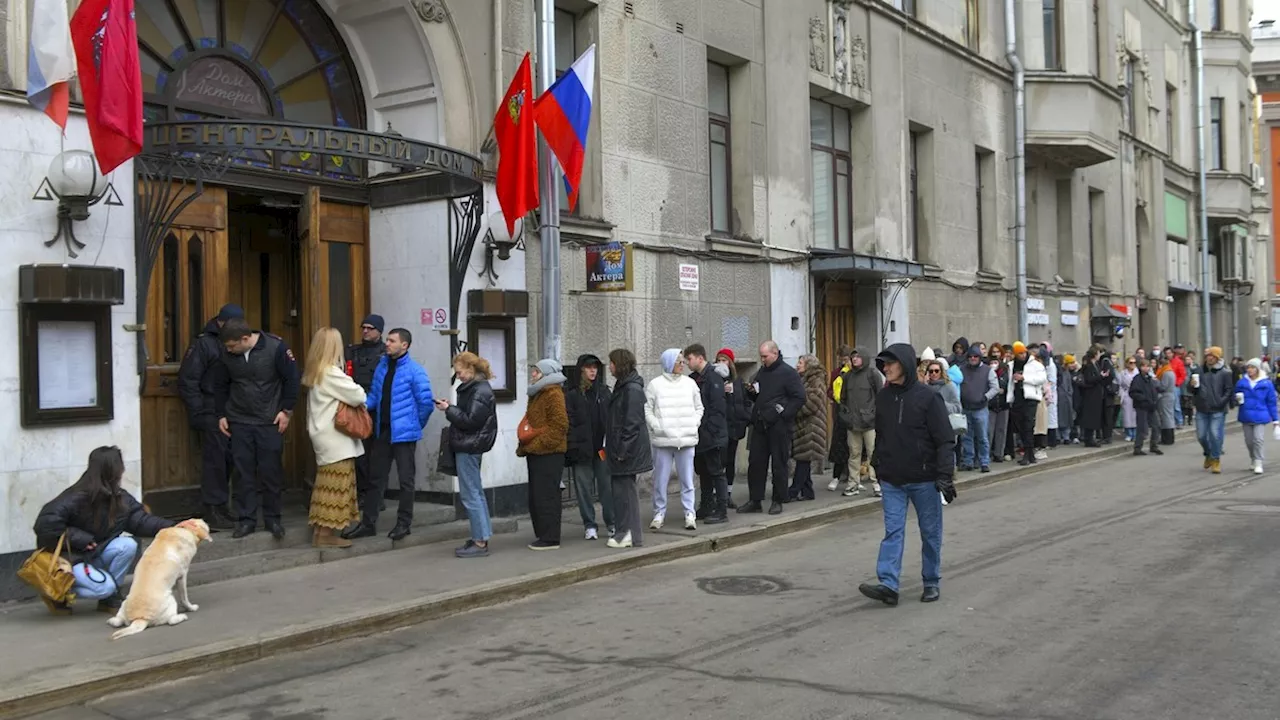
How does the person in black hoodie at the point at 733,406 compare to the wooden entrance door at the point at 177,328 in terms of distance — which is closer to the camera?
the wooden entrance door at the point at 177,328

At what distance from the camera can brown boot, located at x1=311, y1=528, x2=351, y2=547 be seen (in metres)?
9.91

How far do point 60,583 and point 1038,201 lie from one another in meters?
23.7

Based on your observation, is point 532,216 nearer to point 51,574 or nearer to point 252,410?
point 252,410

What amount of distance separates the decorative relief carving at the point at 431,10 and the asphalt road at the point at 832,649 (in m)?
6.13

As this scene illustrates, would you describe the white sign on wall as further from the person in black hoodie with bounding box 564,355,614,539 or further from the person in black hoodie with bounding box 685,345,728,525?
the person in black hoodie with bounding box 564,355,614,539

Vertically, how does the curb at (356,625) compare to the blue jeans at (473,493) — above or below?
below

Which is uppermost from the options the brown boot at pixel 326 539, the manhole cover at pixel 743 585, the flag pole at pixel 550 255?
the flag pole at pixel 550 255

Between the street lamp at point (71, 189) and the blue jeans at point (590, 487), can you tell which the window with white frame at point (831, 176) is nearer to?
the blue jeans at point (590, 487)

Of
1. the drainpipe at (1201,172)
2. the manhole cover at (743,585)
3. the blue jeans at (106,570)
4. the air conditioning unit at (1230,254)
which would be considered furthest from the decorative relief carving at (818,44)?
the air conditioning unit at (1230,254)

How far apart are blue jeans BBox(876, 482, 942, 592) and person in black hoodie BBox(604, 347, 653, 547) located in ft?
9.24

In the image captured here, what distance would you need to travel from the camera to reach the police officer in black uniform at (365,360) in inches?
418

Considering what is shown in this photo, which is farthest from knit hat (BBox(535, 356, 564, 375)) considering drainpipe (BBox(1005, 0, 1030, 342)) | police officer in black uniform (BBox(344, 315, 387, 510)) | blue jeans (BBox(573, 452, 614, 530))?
drainpipe (BBox(1005, 0, 1030, 342))

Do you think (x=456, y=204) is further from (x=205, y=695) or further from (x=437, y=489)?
(x=205, y=695)

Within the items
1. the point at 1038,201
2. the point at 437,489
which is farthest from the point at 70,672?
the point at 1038,201
